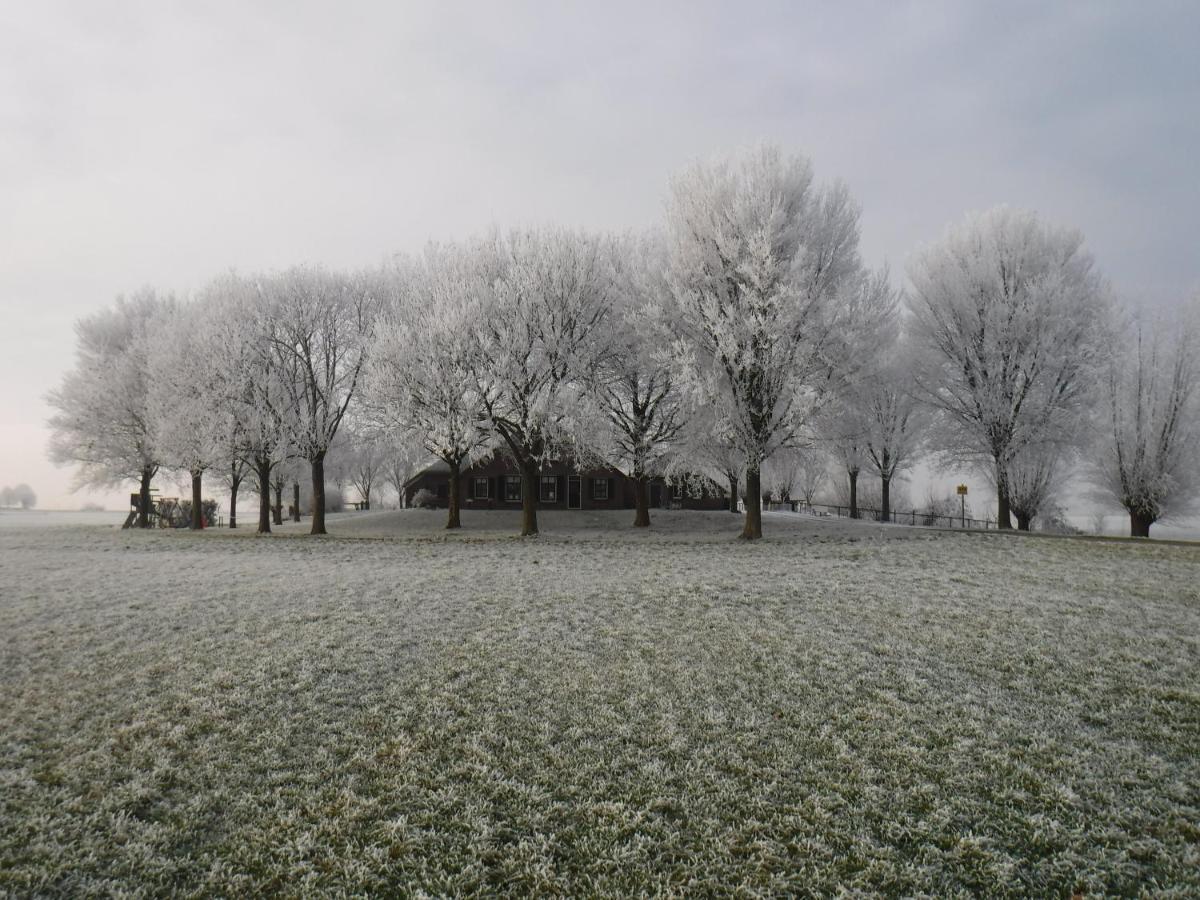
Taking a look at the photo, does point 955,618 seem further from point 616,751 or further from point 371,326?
point 371,326

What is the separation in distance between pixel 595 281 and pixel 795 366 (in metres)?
10.6

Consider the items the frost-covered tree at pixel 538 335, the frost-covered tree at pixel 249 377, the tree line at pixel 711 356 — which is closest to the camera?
the tree line at pixel 711 356

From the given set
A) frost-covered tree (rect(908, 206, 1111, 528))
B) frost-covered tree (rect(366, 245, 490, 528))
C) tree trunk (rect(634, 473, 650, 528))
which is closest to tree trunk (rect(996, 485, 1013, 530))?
frost-covered tree (rect(908, 206, 1111, 528))

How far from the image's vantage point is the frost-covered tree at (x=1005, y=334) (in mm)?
27094

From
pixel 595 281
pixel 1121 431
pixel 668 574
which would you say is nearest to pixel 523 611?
pixel 668 574

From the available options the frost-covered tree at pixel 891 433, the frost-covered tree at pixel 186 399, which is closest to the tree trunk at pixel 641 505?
the frost-covered tree at pixel 891 433

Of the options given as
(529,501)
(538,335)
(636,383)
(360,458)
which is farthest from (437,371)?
(360,458)

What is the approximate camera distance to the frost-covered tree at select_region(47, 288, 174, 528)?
3756 cm

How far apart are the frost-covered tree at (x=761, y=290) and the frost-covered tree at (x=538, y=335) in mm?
5322

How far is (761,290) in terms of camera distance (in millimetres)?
23297

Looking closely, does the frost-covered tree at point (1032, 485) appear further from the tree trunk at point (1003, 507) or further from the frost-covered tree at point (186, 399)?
the frost-covered tree at point (186, 399)

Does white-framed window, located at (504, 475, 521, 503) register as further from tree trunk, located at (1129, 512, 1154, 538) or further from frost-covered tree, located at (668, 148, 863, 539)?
tree trunk, located at (1129, 512, 1154, 538)

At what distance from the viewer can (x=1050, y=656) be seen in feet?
30.5

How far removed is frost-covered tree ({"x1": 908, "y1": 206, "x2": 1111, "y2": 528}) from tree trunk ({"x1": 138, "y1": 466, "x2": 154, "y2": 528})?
4540cm
